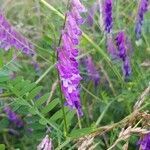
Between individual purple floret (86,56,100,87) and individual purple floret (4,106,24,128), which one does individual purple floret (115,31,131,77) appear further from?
individual purple floret (4,106,24,128)

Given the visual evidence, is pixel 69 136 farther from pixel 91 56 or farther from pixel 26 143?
pixel 91 56

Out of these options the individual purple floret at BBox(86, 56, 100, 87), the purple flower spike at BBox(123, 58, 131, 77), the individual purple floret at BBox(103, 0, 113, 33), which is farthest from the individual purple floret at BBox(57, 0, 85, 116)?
the individual purple floret at BBox(86, 56, 100, 87)

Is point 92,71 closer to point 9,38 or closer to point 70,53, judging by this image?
point 9,38

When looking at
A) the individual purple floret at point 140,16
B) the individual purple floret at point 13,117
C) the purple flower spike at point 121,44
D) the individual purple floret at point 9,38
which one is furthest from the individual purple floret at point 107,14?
the individual purple floret at point 13,117

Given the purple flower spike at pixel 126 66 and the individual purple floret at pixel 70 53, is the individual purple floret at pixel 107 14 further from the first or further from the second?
the individual purple floret at pixel 70 53

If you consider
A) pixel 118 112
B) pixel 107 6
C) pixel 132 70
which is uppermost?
pixel 107 6

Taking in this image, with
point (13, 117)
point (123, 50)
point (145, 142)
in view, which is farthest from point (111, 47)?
point (145, 142)

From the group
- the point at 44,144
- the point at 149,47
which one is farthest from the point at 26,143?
the point at 44,144
